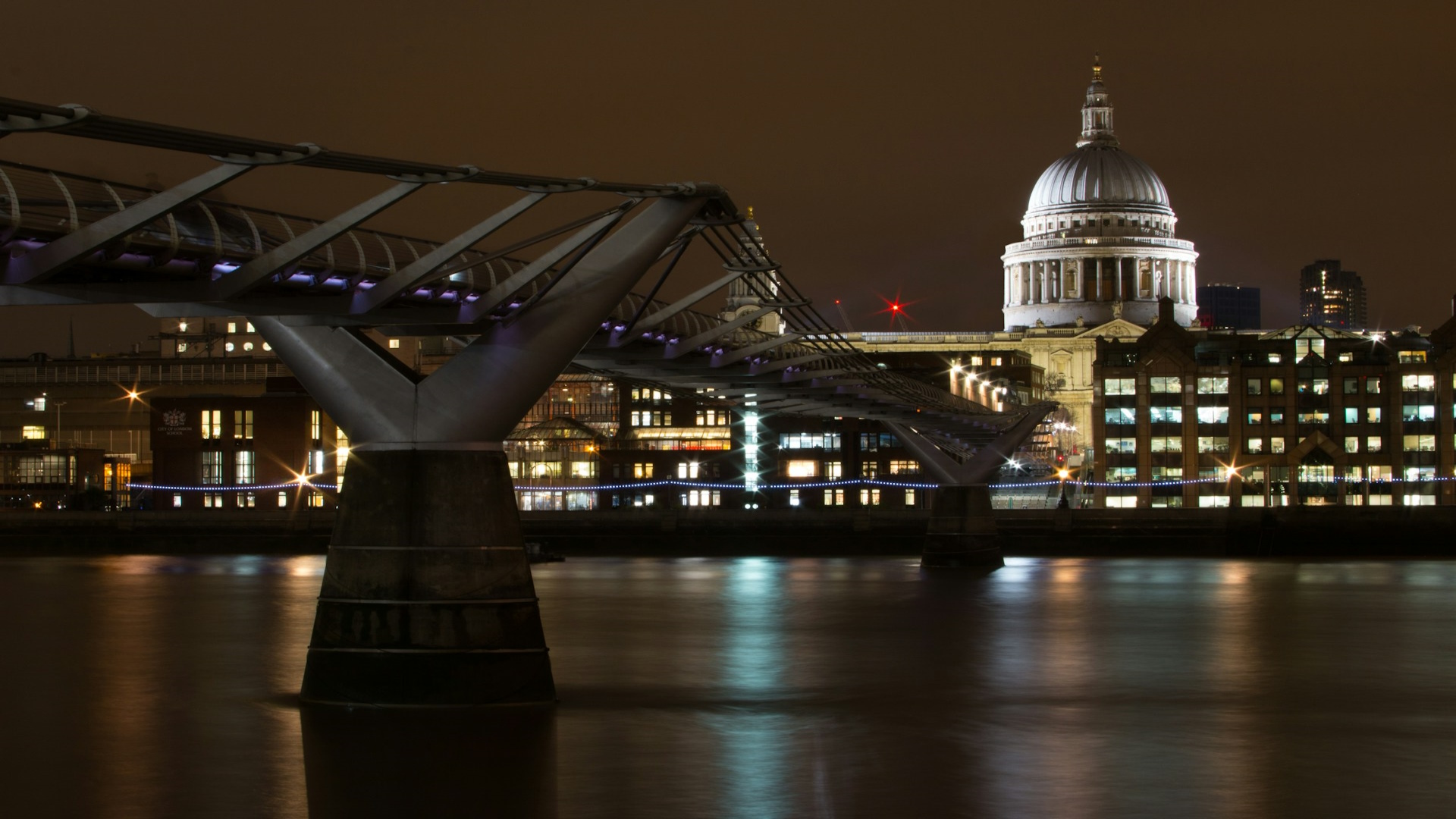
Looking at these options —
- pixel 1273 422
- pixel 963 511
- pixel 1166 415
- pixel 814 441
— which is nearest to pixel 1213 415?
pixel 1166 415

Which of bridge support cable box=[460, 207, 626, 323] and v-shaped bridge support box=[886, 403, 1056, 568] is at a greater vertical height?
bridge support cable box=[460, 207, 626, 323]

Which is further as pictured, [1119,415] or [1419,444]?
[1119,415]

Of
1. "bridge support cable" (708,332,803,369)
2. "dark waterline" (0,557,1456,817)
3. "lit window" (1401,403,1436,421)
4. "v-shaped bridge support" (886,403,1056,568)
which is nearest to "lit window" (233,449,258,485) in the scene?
"v-shaped bridge support" (886,403,1056,568)

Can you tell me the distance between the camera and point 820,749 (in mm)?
28062

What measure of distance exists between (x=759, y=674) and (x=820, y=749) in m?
10.7

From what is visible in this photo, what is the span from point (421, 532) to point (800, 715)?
738cm

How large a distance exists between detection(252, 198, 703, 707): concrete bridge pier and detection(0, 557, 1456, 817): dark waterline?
70cm

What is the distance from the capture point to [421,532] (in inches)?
1099

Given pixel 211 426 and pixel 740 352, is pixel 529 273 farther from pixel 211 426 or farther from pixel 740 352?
pixel 211 426

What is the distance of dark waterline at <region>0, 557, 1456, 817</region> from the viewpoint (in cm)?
2434

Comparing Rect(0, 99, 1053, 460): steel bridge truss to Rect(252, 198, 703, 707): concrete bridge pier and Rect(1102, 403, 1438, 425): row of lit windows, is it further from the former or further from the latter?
Rect(1102, 403, 1438, 425): row of lit windows

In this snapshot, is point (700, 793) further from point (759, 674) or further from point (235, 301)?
point (759, 674)

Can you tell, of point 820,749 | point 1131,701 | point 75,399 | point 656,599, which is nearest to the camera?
point 820,749

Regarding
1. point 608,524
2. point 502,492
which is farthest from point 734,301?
point 502,492
